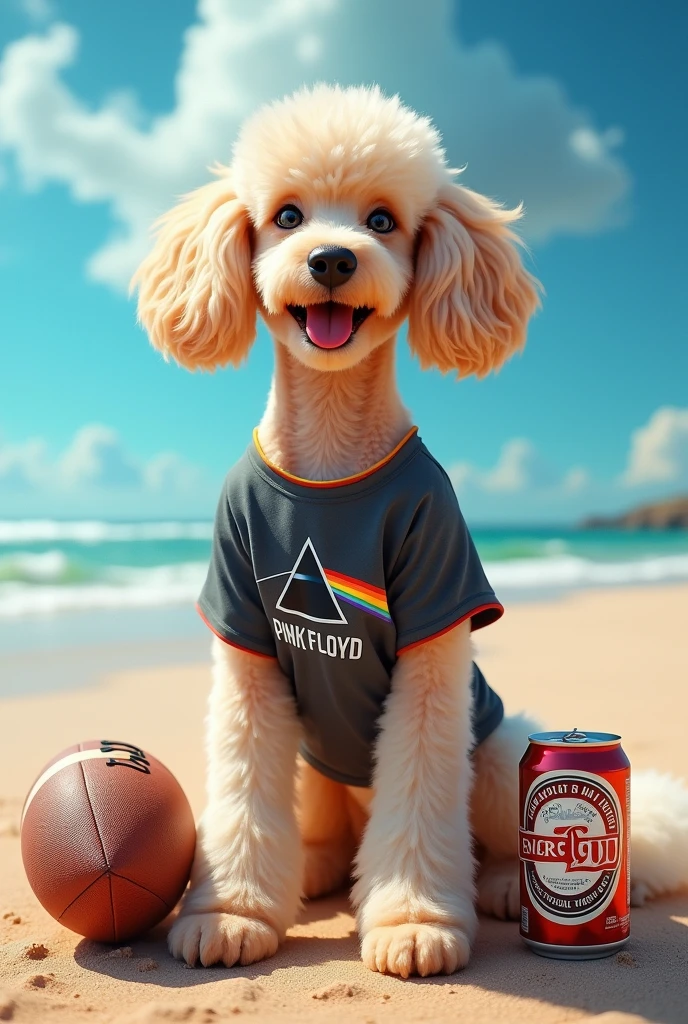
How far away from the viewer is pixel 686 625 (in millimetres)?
9641

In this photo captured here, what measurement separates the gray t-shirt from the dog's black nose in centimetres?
51

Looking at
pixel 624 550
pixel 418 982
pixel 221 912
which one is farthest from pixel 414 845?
pixel 624 550

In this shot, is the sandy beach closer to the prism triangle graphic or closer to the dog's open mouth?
the prism triangle graphic

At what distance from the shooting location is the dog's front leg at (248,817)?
108 inches

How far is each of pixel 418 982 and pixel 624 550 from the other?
87.7 ft

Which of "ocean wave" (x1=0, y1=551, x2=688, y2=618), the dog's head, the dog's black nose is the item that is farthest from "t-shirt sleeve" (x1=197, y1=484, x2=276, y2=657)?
"ocean wave" (x1=0, y1=551, x2=688, y2=618)

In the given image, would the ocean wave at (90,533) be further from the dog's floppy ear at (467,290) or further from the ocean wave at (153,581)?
the dog's floppy ear at (467,290)

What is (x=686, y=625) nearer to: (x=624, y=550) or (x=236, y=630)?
(x=236, y=630)

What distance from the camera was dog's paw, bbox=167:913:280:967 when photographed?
260cm

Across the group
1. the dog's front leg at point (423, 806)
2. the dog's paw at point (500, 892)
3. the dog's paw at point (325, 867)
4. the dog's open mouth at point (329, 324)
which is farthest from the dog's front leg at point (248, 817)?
the dog's open mouth at point (329, 324)

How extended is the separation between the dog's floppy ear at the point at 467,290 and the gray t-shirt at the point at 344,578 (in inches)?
11.8

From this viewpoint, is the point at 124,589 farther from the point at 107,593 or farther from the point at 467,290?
the point at 467,290

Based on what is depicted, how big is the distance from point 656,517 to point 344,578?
4307 cm

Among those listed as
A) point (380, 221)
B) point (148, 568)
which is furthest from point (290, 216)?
point (148, 568)
